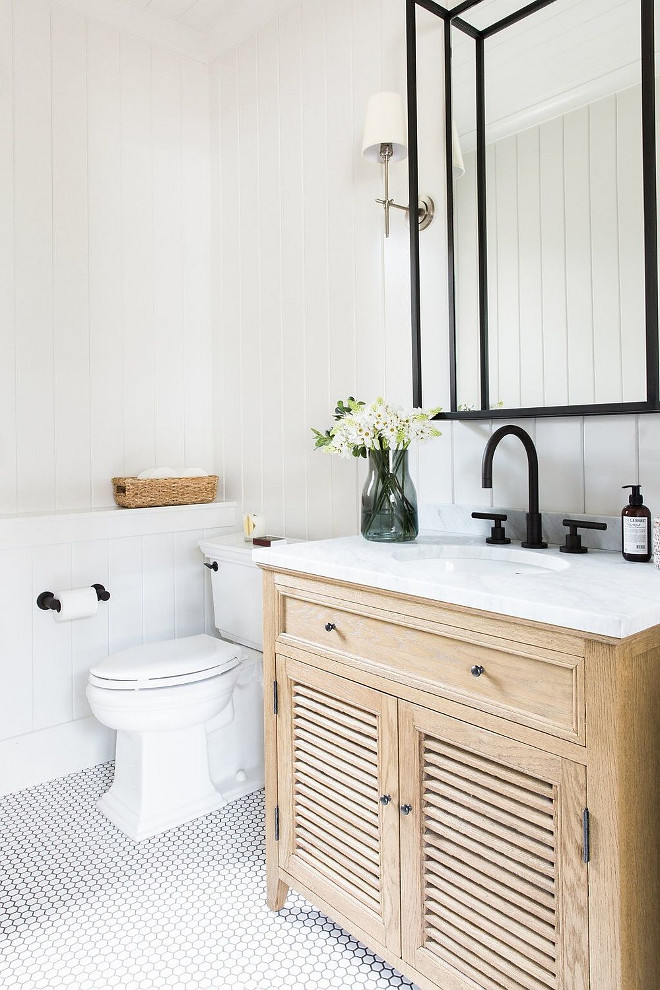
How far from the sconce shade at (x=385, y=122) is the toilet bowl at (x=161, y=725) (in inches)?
61.2

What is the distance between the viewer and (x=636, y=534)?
4.33ft

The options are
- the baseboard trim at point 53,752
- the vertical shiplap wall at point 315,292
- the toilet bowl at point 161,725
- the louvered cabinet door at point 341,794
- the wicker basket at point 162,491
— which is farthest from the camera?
the wicker basket at point 162,491

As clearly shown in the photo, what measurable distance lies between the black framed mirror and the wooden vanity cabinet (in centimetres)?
64

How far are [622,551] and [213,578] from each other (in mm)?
1508

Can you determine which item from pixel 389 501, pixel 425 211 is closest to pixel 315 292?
pixel 425 211

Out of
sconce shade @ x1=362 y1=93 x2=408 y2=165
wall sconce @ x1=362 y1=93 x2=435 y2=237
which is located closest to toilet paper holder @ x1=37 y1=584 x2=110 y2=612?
wall sconce @ x1=362 y1=93 x2=435 y2=237

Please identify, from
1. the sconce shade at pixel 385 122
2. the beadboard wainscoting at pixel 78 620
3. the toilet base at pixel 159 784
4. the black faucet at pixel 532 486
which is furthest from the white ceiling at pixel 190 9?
the toilet base at pixel 159 784

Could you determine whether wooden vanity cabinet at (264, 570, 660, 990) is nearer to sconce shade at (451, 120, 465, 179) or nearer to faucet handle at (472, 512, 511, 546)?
faucet handle at (472, 512, 511, 546)

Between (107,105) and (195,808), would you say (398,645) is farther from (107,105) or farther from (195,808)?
(107,105)

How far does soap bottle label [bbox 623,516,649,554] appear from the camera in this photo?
4.31 feet

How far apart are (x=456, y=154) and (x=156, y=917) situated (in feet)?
6.57

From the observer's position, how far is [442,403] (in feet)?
6.06

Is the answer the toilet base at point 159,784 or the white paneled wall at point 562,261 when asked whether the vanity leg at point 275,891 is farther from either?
the white paneled wall at point 562,261

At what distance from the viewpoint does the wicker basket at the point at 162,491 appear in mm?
2406
